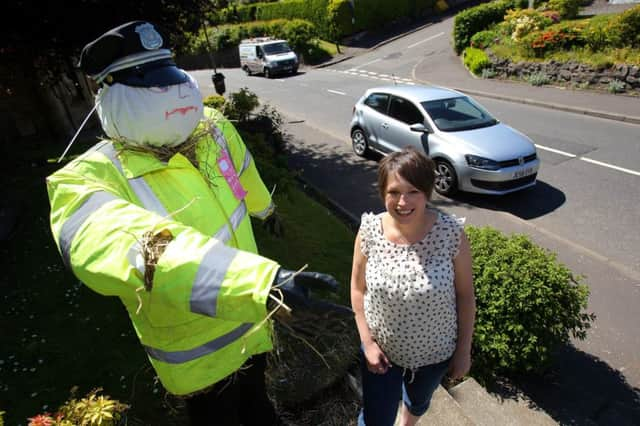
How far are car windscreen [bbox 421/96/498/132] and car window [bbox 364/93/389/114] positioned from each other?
991mm

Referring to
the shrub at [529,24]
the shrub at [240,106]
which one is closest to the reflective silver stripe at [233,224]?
the shrub at [240,106]

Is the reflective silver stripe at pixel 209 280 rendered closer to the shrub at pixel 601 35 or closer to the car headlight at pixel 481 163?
the car headlight at pixel 481 163

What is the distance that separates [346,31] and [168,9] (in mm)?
26400

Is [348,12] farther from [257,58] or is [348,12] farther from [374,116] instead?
[374,116]

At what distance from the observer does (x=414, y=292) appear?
190cm

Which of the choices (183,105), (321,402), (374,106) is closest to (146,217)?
(183,105)

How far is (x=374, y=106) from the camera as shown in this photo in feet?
28.2

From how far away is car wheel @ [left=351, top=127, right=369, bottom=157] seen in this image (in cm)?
913

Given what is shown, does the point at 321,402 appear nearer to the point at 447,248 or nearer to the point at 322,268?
the point at 447,248

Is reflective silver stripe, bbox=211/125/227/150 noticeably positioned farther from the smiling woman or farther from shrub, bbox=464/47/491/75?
shrub, bbox=464/47/491/75

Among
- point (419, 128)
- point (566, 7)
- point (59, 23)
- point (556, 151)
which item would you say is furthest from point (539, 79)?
point (59, 23)

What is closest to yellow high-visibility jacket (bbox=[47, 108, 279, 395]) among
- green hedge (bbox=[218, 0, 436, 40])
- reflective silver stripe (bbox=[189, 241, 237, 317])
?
reflective silver stripe (bbox=[189, 241, 237, 317])

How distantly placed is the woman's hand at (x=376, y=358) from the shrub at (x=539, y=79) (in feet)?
47.8

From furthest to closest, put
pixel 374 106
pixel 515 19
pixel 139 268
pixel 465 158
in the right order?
1. pixel 515 19
2. pixel 374 106
3. pixel 465 158
4. pixel 139 268
